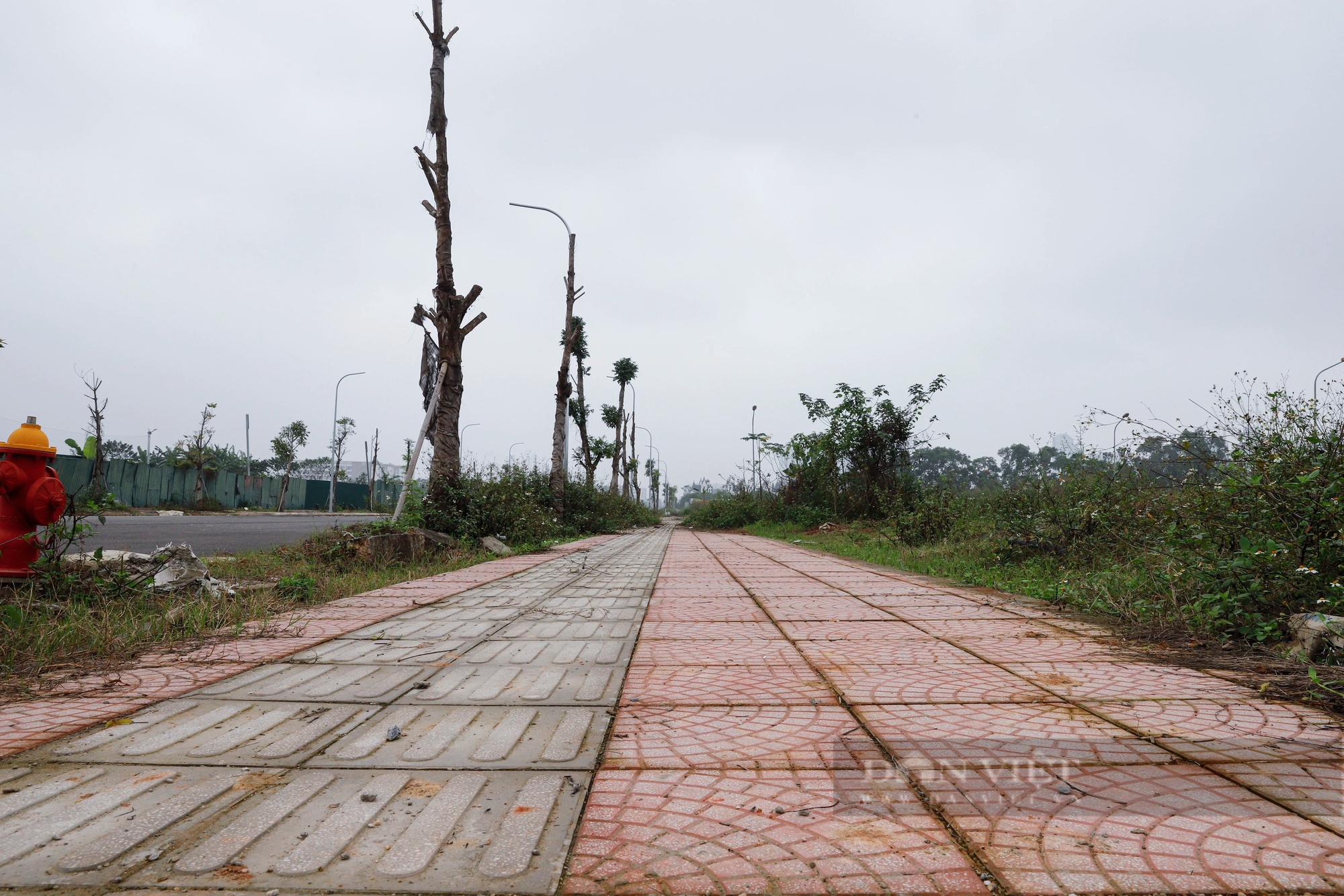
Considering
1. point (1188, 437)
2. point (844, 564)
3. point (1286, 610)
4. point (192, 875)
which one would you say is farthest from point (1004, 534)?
point (192, 875)

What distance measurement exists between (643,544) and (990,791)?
13005 millimetres

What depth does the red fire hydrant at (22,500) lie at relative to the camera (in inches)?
149

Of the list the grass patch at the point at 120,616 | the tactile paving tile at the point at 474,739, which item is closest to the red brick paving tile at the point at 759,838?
the tactile paving tile at the point at 474,739

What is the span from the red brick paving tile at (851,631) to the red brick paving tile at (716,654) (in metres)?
0.26

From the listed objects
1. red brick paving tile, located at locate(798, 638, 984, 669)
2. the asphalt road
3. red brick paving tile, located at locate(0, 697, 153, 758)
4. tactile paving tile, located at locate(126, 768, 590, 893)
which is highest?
the asphalt road

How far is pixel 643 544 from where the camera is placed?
47.9ft

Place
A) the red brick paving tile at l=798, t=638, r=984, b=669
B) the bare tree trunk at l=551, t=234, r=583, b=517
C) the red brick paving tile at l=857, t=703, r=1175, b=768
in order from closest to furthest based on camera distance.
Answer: the red brick paving tile at l=857, t=703, r=1175, b=768
the red brick paving tile at l=798, t=638, r=984, b=669
the bare tree trunk at l=551, t=234, r=583, b=517

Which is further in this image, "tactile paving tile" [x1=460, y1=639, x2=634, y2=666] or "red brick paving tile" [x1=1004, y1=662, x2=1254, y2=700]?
"tactile paving tile" [x1=460, y1=639, x2=634, y2=666]

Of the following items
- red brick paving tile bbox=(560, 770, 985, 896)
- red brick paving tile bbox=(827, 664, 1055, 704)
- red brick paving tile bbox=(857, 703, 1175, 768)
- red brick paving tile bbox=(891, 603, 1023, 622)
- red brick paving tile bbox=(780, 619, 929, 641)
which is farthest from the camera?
red brick paving tile bbox=(891, 603, 1023, 622)

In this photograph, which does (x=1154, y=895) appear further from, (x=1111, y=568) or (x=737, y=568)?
(x=737, y=568)

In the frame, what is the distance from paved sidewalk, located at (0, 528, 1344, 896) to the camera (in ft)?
4.51

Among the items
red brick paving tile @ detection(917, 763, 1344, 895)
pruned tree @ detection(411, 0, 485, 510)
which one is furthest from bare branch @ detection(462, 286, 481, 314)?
red brick paving tile @ detection(917, 763, 1344, 895)

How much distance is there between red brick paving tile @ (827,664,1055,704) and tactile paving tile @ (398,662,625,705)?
904mm

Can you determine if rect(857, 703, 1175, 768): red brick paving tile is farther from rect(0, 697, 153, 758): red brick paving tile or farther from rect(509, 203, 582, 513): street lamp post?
rect(509, 203, 582, 513): street lamp post
